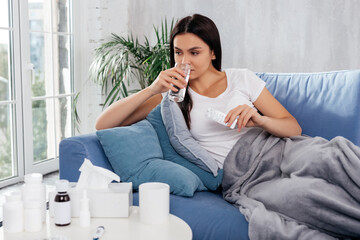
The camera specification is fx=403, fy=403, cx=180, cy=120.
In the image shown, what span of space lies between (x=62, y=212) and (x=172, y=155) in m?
0.74

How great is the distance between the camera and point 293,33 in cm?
321

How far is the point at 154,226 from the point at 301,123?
1.02m

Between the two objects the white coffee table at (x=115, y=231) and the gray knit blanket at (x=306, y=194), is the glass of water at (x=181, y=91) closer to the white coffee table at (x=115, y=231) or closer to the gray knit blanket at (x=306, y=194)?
the gray knit blanket at (x=306, y=194)

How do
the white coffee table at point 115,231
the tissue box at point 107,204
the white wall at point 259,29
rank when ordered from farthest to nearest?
the white wall at point 259,29, the tissue box at point 107,204, the white coffee table at point 115,231

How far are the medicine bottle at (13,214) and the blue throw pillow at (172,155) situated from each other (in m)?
0.79

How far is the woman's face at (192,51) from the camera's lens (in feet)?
5.92

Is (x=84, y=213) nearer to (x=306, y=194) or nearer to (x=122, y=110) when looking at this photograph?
(x=306, y=194)

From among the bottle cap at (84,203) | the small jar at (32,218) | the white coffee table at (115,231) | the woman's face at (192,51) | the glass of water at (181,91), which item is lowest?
the white coffee table at (115,231)

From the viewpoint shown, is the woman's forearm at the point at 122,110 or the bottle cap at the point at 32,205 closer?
the bottle cap at the point at 32,205

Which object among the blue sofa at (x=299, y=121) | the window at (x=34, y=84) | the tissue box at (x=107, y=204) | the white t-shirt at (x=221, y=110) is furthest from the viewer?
the window at (x=34, y=84)

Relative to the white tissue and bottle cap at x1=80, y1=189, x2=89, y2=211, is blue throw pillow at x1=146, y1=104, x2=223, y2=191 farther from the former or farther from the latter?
bottle cap at x1=80, y1=189, x2=89, y2=211

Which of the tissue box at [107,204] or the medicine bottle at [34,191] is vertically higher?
the medicine bottle at [34,191]

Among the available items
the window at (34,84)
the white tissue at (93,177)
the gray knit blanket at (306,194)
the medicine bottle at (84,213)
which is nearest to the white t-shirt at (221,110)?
the gray knit blanket at (306,194)

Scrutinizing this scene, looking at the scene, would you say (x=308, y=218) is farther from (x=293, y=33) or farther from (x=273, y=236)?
(x=293, y=33)
